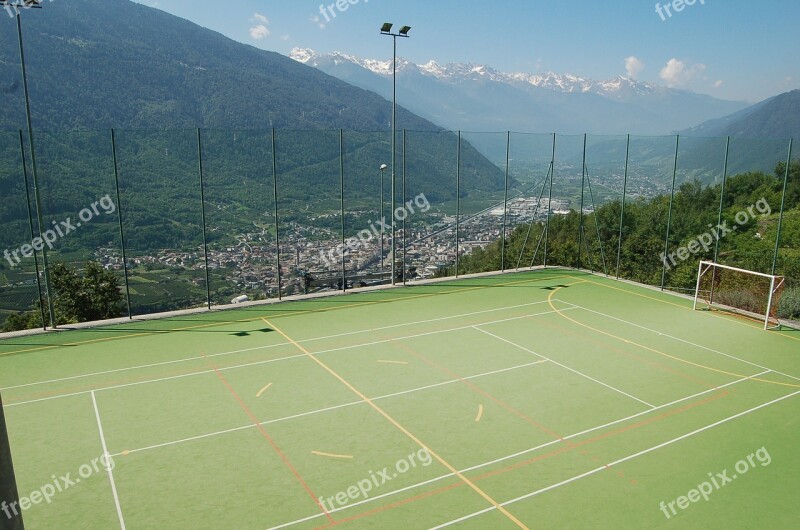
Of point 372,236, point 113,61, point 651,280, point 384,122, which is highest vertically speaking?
point 113,61

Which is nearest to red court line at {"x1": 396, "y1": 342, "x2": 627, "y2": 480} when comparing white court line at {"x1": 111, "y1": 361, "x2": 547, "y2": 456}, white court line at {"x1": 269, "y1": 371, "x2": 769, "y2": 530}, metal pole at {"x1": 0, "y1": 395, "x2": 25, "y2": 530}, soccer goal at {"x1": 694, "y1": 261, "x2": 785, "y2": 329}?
white court line at {"x1": 269, "y1": 371, "x2": 769, "y2": 530}

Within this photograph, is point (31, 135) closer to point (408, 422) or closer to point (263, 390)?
point (263, 390)

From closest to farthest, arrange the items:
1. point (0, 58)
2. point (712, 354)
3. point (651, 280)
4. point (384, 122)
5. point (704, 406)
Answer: point (704, 406) → point (712, 354) → point (651, 280) → point (0, 58) → point (384, 122)

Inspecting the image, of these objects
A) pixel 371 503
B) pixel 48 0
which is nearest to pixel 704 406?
pixel 371 503

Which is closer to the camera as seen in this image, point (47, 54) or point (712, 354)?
point (712, 354)

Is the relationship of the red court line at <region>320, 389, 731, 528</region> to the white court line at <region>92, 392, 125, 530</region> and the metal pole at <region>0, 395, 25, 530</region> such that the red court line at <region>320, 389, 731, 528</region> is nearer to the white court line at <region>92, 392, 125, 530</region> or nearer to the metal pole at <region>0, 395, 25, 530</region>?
the white court line at <region>92, 392, 125, 530</region>

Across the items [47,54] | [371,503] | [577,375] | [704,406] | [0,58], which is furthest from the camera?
[47,54]

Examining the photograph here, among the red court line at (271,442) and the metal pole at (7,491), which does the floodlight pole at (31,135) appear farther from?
the metal pole at (7,491)

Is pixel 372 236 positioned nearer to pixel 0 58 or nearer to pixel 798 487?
pixel 798 487
